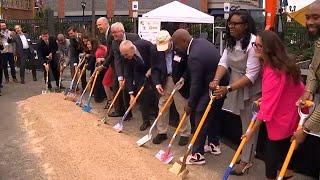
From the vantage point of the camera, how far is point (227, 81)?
5895 mm

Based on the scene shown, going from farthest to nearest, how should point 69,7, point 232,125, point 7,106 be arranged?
point 69,7 < point 7,106 < point 232,125

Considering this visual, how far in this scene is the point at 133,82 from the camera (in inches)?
315

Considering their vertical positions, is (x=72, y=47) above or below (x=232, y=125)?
above

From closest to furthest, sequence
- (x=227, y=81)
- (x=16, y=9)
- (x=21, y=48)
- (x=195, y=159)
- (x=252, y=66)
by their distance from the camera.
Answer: (x=252, y=66) < (x=195, y=159) < (x=227, y=81) < (x=21, y=48) < (x=16, y=9)

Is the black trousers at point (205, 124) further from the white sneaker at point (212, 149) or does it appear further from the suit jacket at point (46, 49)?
the suit jacket at point (46, 49)

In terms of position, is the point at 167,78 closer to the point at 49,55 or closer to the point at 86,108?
the point at 86,108

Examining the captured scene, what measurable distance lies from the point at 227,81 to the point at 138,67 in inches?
89.4

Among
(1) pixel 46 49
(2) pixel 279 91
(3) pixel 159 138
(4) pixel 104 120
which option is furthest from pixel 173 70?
(1) pixel 46 49

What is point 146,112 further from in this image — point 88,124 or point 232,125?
point 232,125

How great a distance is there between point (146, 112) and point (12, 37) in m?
8.69

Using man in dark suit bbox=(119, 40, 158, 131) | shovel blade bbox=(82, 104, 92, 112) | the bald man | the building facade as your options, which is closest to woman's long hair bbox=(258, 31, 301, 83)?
the bald man

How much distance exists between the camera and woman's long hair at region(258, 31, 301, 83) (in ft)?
14.6

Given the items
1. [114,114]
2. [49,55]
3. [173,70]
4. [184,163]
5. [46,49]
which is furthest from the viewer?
[46,49]

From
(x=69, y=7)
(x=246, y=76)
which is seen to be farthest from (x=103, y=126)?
(x=69, y=7)
